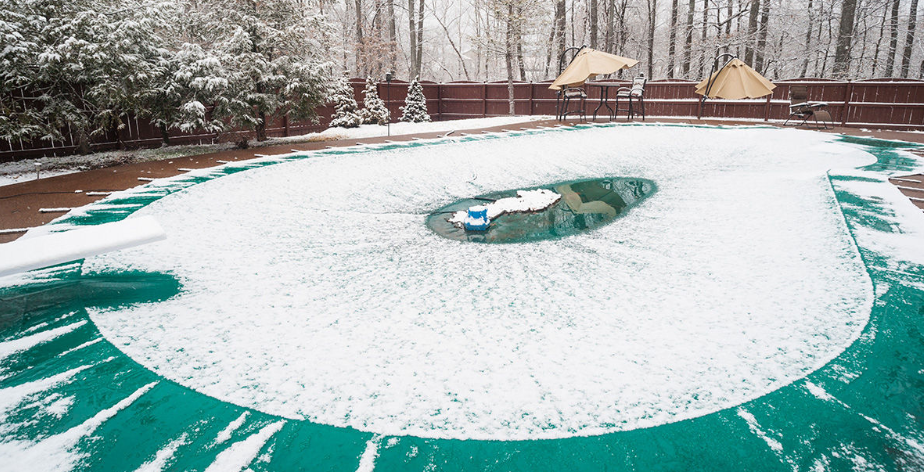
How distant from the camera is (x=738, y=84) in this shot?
8.59 m

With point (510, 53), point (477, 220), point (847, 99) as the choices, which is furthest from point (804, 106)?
point (477, 220)

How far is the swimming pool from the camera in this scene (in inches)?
55.2

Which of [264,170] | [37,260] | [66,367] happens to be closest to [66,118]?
[264,170]

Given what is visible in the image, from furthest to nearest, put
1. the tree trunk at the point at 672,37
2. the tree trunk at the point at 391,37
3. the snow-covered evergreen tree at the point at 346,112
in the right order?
1. the tree trunk at the point at 672,37
2. the tree trunk at the point at 391,37
3. the snow-covered evergreen tree at the point at 346,112

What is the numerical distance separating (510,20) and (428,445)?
13.4 meters

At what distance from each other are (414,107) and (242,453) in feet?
38.1

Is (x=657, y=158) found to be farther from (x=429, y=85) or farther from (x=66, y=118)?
(x=429, y=85)

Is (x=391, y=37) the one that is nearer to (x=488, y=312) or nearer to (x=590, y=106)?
(x=590, y=106)

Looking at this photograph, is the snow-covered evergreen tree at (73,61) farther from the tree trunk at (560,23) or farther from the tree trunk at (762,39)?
the tree trunk at (762,39)

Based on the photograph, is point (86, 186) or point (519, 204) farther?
point (86, 186)

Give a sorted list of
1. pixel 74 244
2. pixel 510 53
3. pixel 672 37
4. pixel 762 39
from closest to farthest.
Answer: pixel 74 244 < pixel 510 53 < pixel 762 39 < pixel 672 37

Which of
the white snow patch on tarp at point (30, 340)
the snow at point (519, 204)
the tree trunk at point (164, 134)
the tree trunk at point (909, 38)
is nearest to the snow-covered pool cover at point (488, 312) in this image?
the white snow patch on tarp at point (30, 340)

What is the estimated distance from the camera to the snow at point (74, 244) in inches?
79.3

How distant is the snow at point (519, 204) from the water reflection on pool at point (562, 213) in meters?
0.06
